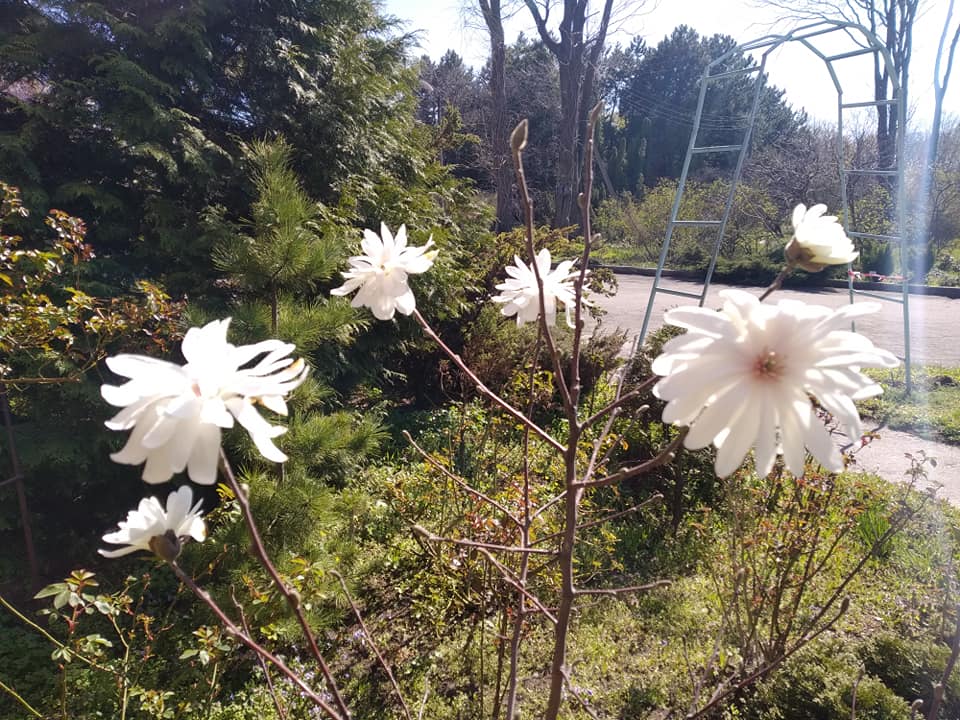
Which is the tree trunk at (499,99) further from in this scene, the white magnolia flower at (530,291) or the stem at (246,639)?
the stem at (246,639)

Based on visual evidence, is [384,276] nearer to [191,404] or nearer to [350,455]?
[191,404]

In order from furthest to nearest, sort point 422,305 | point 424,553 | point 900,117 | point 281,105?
point 900,117 → point 422,305 → point 281,105 → point 424,553

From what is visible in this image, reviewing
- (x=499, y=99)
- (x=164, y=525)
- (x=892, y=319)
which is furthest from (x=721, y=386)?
(x=892, y=319)

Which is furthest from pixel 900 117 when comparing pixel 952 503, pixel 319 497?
pixel 319 497

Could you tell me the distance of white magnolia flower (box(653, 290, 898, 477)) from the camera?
0.52m

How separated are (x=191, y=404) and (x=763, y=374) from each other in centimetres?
53

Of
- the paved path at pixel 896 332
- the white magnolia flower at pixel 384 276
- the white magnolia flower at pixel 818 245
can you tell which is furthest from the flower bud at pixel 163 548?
the paved path at pixel 896 332

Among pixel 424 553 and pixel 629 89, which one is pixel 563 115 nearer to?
pixel 424 553

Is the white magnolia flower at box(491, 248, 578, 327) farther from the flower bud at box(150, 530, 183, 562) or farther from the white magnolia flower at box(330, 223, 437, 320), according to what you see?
the flower bud at box(150, 530, 183, 562)

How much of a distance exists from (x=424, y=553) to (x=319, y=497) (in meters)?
0.84

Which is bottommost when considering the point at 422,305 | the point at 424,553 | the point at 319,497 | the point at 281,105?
the point at 424,553

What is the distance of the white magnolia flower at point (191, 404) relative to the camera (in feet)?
1.56

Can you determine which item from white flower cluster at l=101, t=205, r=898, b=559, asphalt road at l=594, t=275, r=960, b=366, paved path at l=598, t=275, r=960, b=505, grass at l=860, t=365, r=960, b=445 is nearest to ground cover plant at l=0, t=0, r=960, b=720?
white flower cluster at l=101, t=205, r=898, b=559

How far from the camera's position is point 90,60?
116 inches
